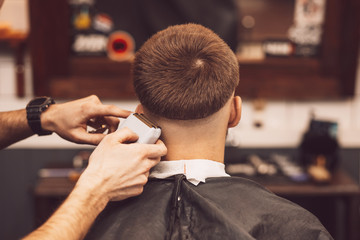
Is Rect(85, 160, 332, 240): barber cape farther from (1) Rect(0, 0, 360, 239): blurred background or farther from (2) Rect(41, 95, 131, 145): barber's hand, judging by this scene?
(1) Rect(0, 0, 360, 239): blurred background

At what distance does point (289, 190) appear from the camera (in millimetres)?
2709

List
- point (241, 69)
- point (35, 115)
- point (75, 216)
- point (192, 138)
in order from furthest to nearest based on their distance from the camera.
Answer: point (241, 69) < point (35, 115) < point (192, 138) < point (75, 216)

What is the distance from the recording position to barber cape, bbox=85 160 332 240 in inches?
48.1

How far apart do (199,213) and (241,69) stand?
7.30ft

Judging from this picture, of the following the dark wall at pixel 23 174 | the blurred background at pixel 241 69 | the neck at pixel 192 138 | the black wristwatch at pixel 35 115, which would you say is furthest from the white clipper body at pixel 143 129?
the dark wall at pixel 23 174

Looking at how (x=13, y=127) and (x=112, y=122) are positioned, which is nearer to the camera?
(x=112, y=122)

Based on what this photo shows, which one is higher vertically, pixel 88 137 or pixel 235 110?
pixel 235 110

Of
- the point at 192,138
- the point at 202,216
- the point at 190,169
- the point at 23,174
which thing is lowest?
the point at 23,174

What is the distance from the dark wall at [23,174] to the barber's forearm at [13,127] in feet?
5.31

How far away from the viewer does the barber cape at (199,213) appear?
4.01ft

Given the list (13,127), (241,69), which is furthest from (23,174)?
(241,69)

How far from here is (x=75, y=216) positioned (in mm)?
1085

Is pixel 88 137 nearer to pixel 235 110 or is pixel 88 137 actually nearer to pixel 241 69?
pixel 235 110

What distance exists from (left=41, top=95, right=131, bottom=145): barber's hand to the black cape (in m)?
0.31
